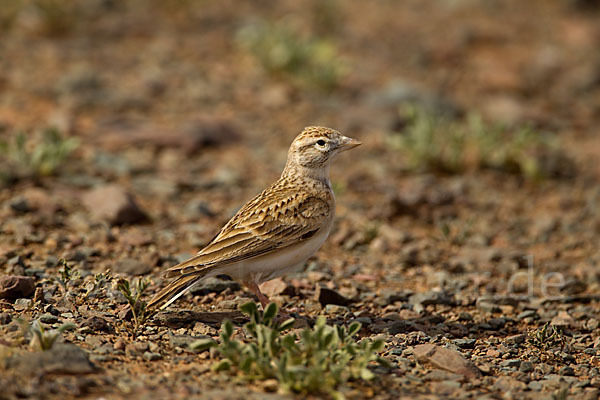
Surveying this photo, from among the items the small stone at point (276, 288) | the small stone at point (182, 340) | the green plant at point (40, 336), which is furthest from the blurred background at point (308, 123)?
the green plant at point (40, 336)

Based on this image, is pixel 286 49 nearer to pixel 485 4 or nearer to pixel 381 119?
pixel 381 119

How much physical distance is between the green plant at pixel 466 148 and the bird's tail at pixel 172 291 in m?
5.74

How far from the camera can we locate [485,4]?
18062 millimetres

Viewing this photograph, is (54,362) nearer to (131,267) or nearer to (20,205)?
(131,267)

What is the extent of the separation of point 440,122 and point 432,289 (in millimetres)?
4437

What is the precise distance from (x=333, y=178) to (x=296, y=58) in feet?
10.8

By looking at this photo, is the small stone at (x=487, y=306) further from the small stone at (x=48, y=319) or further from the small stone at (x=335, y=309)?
the small stone at (x=48, y=319)

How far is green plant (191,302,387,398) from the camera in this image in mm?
4977

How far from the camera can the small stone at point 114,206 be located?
8.62 m

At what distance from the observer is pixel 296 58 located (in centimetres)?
1338

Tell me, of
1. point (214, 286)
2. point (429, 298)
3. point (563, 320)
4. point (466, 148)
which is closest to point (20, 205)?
point (214, 286)

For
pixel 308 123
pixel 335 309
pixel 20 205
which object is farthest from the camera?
pixel 308 123

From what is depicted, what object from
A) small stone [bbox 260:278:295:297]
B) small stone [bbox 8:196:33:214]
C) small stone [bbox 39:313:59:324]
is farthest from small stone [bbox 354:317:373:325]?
small stone [bbox 8:196:33:214]

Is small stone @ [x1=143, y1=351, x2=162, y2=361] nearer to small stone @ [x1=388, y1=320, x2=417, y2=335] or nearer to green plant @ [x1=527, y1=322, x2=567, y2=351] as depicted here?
small stone @ [x1=388, y1=320, x2=417, y2=335]
